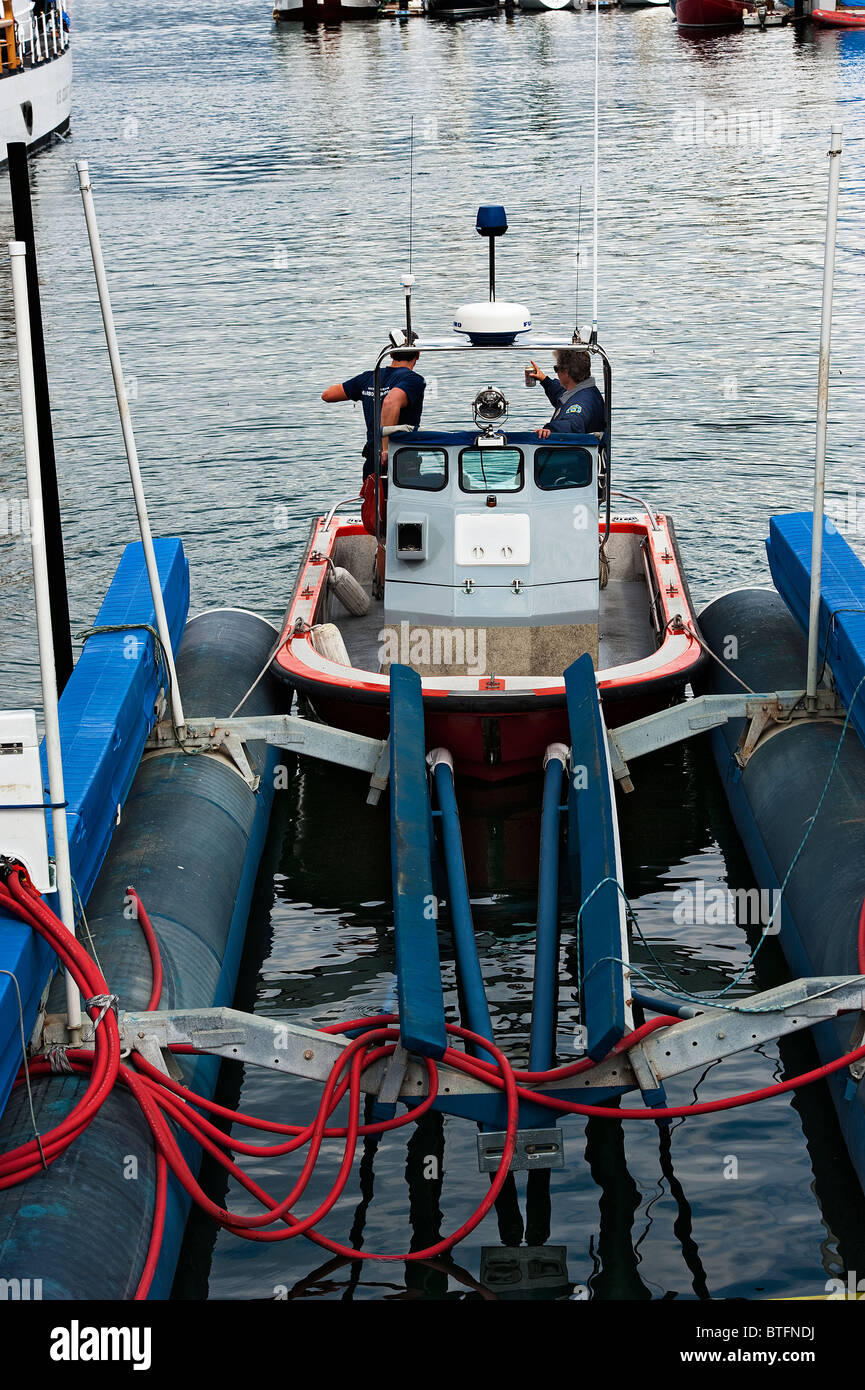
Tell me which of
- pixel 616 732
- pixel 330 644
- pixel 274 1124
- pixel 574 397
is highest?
pixel 574 397

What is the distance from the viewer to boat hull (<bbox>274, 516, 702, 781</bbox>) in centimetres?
841

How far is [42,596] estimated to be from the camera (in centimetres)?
530

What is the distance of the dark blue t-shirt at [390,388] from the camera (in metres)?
9.88

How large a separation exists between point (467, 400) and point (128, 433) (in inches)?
Result: 451

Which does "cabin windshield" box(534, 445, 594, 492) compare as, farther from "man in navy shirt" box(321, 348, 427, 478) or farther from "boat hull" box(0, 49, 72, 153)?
"boat hull" box(0, 49, 72, 153)

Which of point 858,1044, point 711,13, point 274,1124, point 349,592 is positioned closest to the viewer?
point 274,1124

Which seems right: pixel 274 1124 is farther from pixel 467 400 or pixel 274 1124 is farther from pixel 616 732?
pixel 467 400

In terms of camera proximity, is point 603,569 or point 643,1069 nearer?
point 643,1069

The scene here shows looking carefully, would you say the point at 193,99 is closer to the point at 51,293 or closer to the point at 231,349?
the point at 51,293

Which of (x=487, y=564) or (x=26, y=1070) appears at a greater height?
(x=487, y=564)

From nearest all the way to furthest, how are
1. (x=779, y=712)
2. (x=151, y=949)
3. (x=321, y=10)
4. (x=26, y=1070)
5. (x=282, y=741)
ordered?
(x=26, y=1070) < (x=151, y=949) < (x=282, y=741) < (x=779, y=712) < (x=321, y=10)

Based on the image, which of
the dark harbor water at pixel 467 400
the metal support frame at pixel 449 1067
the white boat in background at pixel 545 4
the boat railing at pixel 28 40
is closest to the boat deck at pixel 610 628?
the dark harbor water at pixel 467 400

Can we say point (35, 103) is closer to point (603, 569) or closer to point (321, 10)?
point (321, 10)

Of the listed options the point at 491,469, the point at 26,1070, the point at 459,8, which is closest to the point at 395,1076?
the point at 26,1070
